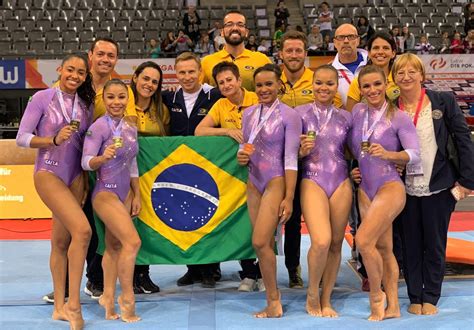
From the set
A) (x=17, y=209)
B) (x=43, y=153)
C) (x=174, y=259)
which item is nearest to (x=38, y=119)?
(x=43, y=153)

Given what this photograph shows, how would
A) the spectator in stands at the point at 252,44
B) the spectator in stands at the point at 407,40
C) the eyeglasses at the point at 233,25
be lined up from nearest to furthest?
the eyeglasses at the point at 233,25
the spectator in stands at the point at 252,44
the spectator in stands at the point at 407,40

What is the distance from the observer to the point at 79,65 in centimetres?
440

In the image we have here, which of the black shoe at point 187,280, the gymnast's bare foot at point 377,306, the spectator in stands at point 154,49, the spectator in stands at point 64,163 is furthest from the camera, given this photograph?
the spectator in stands at point 154,49

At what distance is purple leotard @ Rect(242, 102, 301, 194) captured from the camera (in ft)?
14.7

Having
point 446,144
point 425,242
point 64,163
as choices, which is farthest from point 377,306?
point 64,163

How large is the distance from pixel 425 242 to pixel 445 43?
11954 mm

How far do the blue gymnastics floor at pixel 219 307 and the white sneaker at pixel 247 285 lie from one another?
8 cm

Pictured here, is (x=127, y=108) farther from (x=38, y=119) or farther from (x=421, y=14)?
(x=421, y=14)

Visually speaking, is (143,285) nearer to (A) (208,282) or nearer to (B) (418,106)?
(A) (208,282)

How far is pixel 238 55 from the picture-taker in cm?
566

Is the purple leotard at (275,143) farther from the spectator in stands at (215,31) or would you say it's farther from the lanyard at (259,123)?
the spectator in stands at (215,31)

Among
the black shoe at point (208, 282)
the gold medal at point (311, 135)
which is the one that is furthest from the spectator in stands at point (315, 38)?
the gold medal at point (311, 135)

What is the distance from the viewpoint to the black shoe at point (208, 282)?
5371 mm

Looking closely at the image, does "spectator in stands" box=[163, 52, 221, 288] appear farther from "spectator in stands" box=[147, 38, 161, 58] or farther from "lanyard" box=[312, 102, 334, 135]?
"spectator in stands" box=[147, 38, 161, 58]
